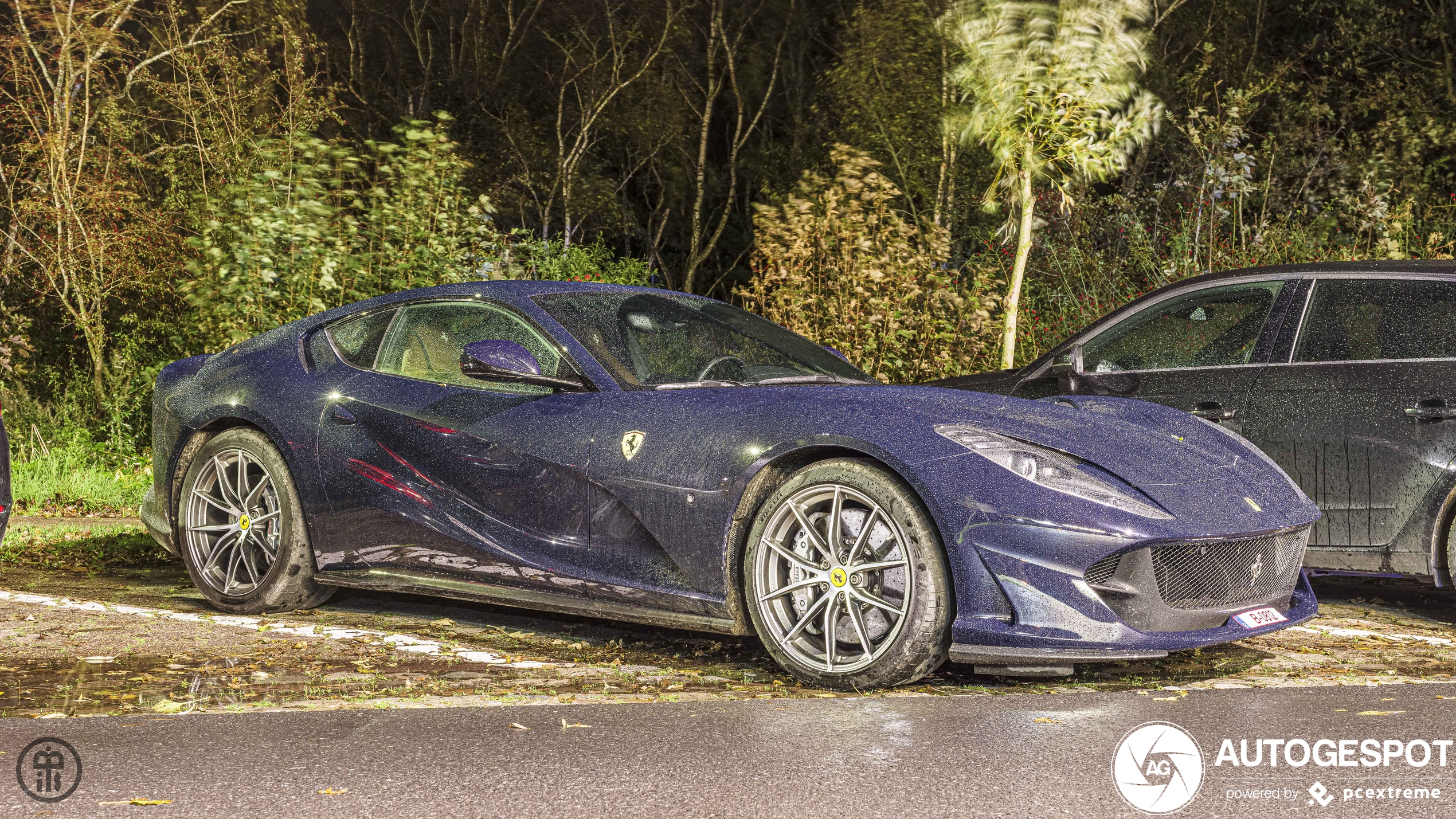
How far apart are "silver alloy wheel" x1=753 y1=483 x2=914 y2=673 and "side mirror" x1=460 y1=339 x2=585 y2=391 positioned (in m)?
1.12

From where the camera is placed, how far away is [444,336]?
6.31 metres

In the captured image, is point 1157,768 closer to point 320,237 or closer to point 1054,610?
point 1054,610

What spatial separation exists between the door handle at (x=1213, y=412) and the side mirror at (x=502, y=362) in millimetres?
3022

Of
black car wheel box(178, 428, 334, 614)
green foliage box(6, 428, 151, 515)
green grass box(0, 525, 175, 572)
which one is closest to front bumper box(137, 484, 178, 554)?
A: black car wheel box(178, 428, 334, 614)

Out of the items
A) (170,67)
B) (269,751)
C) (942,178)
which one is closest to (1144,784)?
(269,751)

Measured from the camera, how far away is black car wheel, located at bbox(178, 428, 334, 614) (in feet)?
21.0

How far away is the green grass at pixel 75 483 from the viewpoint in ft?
32.5

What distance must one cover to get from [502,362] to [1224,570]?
2607 millimetres

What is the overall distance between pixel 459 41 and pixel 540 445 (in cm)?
2052

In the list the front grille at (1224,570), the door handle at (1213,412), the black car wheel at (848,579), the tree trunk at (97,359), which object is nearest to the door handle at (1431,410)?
the door handle at (1213,412)

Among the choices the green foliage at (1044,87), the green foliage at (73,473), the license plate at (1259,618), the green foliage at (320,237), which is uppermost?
the green foliage at (1044,87)

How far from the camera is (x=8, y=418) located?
13227mm

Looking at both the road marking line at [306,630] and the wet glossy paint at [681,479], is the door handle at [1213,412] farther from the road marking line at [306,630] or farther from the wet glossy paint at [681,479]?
the road marking line at [306,630]

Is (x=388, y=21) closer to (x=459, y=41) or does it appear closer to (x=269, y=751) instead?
(x=459, y=41)
